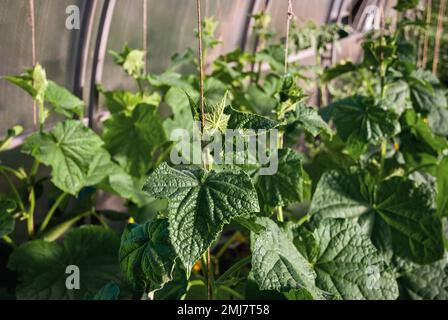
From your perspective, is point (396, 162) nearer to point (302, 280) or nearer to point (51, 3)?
point (302, 280)

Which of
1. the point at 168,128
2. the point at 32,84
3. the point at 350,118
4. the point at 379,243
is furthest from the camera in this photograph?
the point at 168,128

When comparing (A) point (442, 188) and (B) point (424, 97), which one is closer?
(A) point (442, 188)

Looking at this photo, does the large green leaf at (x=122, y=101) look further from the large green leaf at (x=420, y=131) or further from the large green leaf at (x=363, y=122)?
the large green leaf at (x=420, y=131)

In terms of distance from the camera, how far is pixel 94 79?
2.34 metres

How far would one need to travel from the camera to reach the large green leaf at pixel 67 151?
68.3 inches

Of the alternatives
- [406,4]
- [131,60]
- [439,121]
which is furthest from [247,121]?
[439,121]

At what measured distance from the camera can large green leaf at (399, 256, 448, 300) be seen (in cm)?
198

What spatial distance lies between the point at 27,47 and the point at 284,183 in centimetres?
102

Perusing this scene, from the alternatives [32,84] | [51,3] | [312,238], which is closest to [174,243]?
[312,238]

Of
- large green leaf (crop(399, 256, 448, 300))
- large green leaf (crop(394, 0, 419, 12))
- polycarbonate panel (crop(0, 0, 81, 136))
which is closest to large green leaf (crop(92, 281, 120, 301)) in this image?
polycarbonate panel (crop(0, 0, 81, 136))

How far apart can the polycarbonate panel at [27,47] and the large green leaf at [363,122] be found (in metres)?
0.99

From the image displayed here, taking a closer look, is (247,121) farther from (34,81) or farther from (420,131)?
(420,131)

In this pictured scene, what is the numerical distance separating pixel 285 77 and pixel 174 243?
0.57m

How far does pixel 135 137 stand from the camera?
6.77ft
